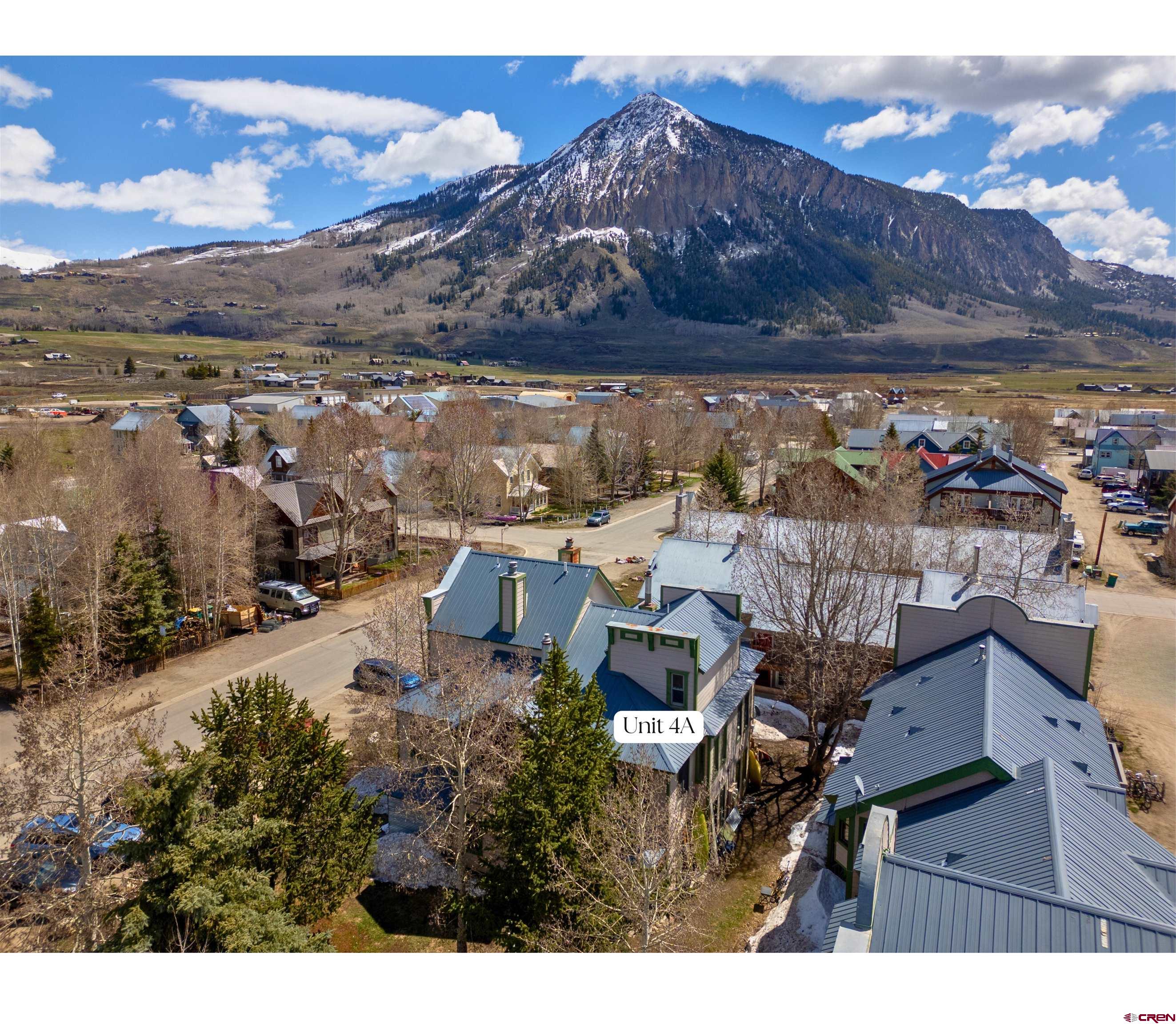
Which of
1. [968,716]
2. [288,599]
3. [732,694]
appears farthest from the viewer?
[288,599]

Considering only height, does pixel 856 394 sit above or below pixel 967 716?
above

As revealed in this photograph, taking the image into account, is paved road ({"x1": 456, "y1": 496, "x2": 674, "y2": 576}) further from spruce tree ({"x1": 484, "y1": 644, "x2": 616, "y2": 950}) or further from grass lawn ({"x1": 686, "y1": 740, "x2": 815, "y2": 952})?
spruce tree ({"x1": 484, "y1": 644, "x2": 616, "y2": 950})

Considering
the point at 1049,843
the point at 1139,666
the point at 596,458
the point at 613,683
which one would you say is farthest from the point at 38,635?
the point at 596,458

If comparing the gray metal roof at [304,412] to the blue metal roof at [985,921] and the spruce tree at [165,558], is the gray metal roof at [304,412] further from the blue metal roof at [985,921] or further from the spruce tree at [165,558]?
the blue metal roof at [985,921]

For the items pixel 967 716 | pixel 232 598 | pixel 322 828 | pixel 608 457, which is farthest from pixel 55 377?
pixel 967 716

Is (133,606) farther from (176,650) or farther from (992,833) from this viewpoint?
(992,833)

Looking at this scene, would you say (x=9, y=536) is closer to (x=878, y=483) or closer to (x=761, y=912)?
(x=761, y=912)
